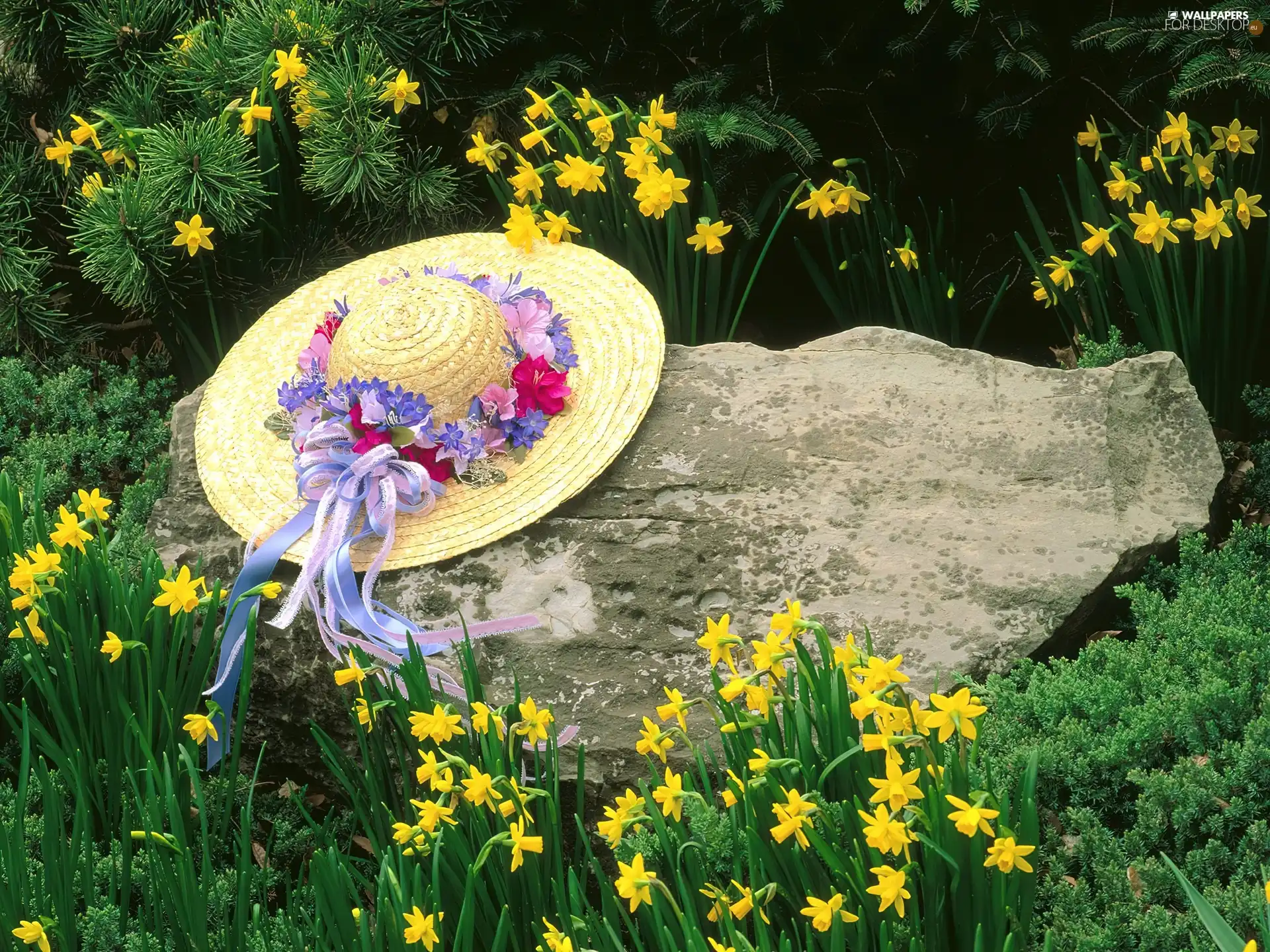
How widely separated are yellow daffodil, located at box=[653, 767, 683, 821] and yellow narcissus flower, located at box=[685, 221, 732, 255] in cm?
183

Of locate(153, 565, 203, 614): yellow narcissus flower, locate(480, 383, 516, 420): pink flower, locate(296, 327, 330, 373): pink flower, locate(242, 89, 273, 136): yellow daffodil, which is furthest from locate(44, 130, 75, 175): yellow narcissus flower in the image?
locate(153, 565, 203, 614): yellow narcissus flower

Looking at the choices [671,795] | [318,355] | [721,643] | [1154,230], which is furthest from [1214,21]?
[671,795]

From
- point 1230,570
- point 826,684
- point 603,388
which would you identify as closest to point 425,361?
point 603,388

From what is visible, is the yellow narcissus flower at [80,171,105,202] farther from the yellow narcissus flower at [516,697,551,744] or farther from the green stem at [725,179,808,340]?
the yellow narcissus flower at [516,697,551,744]

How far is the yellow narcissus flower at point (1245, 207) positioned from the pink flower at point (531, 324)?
167 centimetres

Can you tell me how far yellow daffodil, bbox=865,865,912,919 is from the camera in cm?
166

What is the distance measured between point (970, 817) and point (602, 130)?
2.30 meters

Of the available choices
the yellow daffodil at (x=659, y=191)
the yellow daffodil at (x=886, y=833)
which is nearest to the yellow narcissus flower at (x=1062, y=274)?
the yellow daffodil at (x=659, y=191)

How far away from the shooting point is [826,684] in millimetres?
1948

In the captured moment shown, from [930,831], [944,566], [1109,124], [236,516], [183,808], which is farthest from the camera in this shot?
[1109,124]

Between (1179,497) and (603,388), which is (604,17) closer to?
(603,388)

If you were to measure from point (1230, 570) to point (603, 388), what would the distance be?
1.36m

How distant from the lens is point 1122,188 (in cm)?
327

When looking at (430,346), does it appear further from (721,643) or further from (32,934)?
(32,934)
